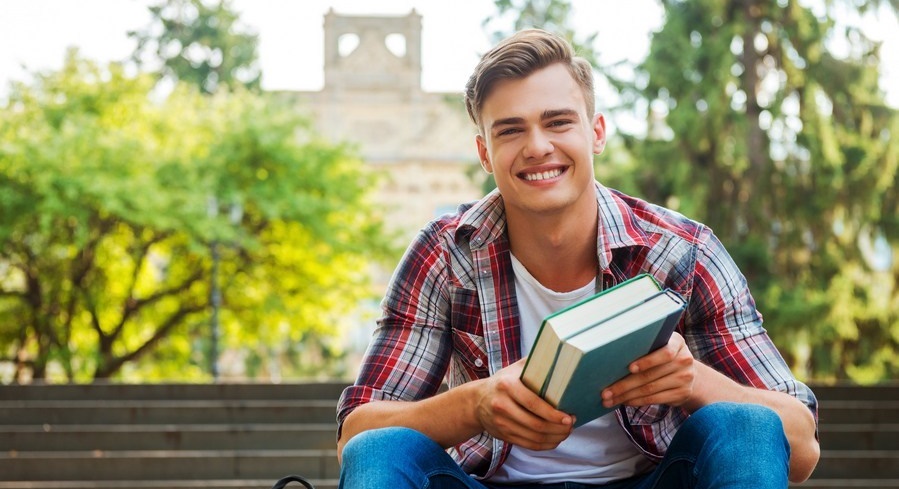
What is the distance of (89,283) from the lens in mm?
17750

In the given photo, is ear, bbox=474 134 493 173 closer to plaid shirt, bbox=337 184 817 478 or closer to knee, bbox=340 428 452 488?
plaid shirt, bbox=337 184 817 478

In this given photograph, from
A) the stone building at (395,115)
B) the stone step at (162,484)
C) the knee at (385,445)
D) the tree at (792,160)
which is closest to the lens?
the knee at (385,445)

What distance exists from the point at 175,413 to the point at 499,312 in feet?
20.1

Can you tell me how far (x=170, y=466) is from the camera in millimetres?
6359

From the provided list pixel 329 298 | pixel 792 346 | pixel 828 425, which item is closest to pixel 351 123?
pixel 329 298

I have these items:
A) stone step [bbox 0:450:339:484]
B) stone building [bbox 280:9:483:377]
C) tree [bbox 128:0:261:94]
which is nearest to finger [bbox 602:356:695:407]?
stone step [bbox 0:450:339:484]

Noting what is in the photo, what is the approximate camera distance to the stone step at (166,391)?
848 centimetres

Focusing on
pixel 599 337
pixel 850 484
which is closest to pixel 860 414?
pixel 850 484

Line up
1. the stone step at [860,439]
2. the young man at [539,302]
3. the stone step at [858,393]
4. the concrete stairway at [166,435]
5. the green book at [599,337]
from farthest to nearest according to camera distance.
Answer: the stone step at [858,393], the stone step at [860,439], the concrete stairway at [166,435], the young man at [539,302], the green book at [599,337]

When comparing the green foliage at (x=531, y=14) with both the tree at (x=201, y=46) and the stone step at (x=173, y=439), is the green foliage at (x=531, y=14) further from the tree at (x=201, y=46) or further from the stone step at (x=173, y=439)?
the stone step at (x=173, y=439)

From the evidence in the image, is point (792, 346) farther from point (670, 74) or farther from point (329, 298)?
point (329, 298)

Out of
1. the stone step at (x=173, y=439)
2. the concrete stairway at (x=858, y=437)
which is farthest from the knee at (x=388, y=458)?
the stone step at (x=173, y=439)

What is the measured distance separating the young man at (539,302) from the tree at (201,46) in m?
23.6

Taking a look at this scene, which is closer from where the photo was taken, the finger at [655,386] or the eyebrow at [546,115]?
the finger at [655,386]
